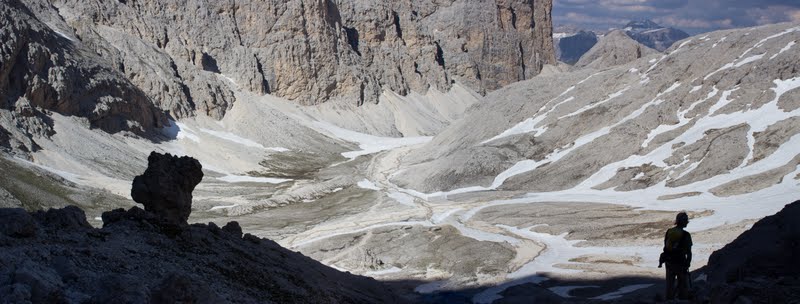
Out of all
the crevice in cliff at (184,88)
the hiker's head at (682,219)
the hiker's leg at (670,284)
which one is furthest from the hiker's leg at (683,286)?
the crevice in cliff at (184,88)

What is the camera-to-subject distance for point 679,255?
15.0m

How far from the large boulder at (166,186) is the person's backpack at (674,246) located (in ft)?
46.5

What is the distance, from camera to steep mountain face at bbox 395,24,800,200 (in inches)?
1956

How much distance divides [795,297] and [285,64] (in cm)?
14257

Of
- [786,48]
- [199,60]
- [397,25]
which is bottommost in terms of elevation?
[199,60]

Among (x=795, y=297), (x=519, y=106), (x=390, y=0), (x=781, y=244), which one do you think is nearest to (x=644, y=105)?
(x=519, y=106)

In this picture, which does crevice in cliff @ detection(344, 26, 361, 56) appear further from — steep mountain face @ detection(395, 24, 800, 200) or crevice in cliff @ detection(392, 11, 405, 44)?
steep mountain face @ detection(395, 24, 800, 200)

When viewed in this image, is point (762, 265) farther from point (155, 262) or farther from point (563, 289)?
point (155, 262)

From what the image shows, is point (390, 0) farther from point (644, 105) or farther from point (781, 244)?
point (781, 244)

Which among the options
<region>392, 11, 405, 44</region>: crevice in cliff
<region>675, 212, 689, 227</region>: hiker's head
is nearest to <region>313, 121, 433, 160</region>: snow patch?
<region>392, 11, 405, 44</region>: crevice in cliff

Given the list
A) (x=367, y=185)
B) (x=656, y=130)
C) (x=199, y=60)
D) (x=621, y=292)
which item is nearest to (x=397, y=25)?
(x=199, y=60)

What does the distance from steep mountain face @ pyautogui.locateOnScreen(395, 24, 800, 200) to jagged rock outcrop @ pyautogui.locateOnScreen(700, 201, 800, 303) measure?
29.1 m

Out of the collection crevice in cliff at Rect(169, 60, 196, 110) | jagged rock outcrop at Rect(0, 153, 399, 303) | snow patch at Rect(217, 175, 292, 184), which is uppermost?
crevice in cliff at Rect(169, 60, 196, 110)

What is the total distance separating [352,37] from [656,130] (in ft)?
403
